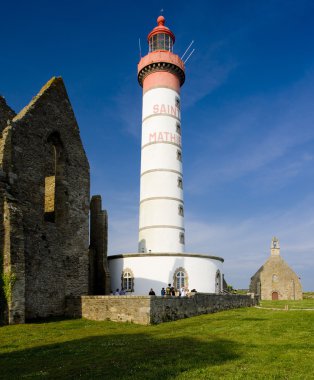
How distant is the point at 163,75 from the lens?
110 feet

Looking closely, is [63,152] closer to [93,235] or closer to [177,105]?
[93,235]

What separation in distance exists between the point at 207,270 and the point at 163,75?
16.1 m

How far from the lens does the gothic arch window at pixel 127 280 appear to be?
2700 centimetres

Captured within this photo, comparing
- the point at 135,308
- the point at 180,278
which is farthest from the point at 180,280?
the point at 135,308

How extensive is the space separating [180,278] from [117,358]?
1733 centimetres

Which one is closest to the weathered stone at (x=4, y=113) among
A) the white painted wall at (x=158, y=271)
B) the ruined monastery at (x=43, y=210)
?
the ruined monastery at (x=43, y=210)

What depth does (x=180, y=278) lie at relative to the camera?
2717 cm

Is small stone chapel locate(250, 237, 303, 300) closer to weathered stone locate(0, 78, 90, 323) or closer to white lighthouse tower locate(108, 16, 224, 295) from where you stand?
white lighthouse tower locate(108, 16, 224, 295)

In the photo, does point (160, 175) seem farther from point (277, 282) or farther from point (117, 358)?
point (277, 282)

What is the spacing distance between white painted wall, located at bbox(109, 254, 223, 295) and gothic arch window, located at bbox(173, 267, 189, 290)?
0.66 ft

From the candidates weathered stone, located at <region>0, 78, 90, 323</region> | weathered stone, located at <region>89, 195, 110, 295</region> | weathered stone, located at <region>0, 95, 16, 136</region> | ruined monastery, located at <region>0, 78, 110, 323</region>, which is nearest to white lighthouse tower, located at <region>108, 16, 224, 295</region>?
weathered stone, located at <region>89, 195, 110, 295</region>

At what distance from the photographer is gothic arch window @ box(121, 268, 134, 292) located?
27000mm

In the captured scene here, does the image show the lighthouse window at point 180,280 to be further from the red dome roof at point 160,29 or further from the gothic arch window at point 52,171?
the red dome roof at point 160,29

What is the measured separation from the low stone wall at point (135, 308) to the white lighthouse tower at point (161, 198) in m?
4.58
